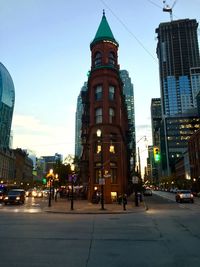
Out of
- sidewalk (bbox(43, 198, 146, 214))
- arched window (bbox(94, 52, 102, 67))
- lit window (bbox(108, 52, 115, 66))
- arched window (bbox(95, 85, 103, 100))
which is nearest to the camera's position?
sidewalk (bbox(43, 198, 146, 214))

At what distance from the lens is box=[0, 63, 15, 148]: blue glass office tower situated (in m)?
133

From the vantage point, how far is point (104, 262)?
809 cm

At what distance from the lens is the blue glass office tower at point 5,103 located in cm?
13338

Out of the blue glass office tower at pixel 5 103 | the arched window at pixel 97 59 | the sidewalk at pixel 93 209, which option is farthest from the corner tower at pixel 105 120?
the blue glass office tower at pixel 5 103

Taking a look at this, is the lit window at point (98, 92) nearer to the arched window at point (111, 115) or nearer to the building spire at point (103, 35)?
the arched window at point (111, 115)

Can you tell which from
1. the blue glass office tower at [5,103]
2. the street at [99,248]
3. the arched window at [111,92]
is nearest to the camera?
the street at [99,248]

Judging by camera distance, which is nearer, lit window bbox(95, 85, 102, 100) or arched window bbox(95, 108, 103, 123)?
arched window bbox(95, 108, 103, 123)

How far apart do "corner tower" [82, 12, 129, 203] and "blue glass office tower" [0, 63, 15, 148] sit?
9680cm

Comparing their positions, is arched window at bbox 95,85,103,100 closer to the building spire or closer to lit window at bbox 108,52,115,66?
lit window at bbox 108,52,115,66

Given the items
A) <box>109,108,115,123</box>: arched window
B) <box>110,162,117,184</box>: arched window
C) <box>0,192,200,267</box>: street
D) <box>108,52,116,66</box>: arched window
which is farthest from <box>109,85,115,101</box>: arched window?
<box>0,192,200,267</box>: street

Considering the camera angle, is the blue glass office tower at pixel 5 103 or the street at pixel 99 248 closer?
the street at pixel 99 248

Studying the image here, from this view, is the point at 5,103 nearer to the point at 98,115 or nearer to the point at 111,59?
the point at 111,59

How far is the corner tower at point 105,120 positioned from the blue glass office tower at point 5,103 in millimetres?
96797

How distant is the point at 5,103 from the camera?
138875 millimetres
